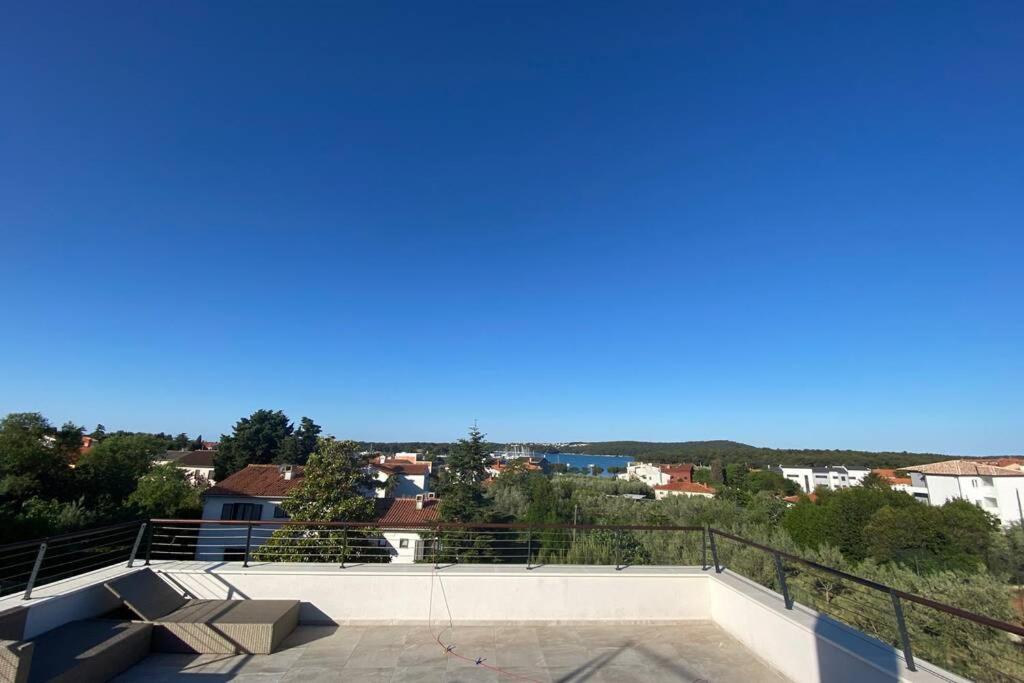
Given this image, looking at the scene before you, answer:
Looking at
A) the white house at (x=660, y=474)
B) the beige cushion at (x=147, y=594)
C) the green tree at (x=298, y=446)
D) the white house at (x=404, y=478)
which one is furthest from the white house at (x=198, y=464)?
the white house at (x=660, y=474)

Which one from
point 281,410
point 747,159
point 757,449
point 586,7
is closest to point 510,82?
point 586,7

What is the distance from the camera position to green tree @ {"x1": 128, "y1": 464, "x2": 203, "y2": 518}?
73.7 ft

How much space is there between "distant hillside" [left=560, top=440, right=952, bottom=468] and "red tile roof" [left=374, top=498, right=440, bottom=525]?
215 ft

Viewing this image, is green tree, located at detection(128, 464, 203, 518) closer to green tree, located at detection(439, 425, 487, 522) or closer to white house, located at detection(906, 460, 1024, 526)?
green tree, located at detection(439, 425, 487, 522)

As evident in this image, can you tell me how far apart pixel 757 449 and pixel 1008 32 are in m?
123

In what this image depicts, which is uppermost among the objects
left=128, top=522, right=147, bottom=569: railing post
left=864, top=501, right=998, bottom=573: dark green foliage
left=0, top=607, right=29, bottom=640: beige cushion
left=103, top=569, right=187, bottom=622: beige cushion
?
left=128, top=522, right=147, bottom=569: railing post

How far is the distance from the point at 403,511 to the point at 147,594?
Result: 17.6 m

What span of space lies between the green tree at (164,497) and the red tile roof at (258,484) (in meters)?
1.53

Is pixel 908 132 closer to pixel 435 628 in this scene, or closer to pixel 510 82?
pixel 510 82

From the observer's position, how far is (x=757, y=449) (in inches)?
4400

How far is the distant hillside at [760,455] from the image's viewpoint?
3327 inches

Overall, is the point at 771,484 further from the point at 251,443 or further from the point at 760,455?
the point at 251,443

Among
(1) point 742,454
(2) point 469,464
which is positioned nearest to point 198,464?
(2) point 469,464

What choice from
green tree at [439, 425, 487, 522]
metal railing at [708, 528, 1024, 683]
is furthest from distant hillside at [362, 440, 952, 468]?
metal railing at [708, 528, 1024, 683]
